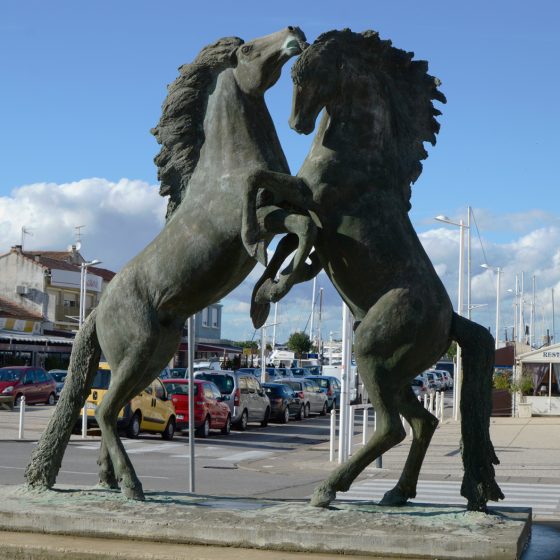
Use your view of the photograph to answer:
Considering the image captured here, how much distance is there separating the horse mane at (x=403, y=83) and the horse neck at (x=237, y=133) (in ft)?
2.88

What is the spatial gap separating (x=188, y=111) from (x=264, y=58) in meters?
0.77

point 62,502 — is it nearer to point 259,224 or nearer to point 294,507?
point 294,507

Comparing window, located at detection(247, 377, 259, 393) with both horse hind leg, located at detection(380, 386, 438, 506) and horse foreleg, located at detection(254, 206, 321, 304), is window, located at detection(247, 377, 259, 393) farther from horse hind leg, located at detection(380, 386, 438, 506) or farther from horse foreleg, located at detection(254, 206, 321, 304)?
horse foreleg, located at detection(254, 206, 321, 304)

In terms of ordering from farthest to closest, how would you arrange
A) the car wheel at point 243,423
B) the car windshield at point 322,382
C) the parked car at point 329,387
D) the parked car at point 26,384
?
the car windshield at point 322,382 → the parked car at point 329,387 → the parked car at point 26,384 → the car wheel at point 243,423

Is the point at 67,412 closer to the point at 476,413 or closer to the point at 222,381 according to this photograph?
the point at 476,413

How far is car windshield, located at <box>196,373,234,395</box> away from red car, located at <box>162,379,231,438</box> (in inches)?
56.0

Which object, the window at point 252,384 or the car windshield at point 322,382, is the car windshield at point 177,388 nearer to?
the window at point 252,384

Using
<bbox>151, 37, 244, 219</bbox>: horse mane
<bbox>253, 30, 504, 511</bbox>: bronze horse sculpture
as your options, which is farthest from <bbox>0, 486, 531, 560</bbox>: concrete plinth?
<bbox>151, 37, 244, 219</bbox>: horse mane

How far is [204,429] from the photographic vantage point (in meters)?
26.4

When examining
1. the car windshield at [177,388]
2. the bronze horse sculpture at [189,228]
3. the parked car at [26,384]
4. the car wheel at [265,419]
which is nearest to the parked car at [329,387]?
the car wheel at [265,419]

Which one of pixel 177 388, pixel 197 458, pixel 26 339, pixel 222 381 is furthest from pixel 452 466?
pixel 26 339

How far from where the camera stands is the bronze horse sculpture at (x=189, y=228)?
24.1 ft

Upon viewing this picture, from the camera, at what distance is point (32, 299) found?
219 feet

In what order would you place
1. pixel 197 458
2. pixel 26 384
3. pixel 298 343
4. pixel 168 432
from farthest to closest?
pixel 298 343
pixel 26 384
pixel 168 432
pixel 197 458
